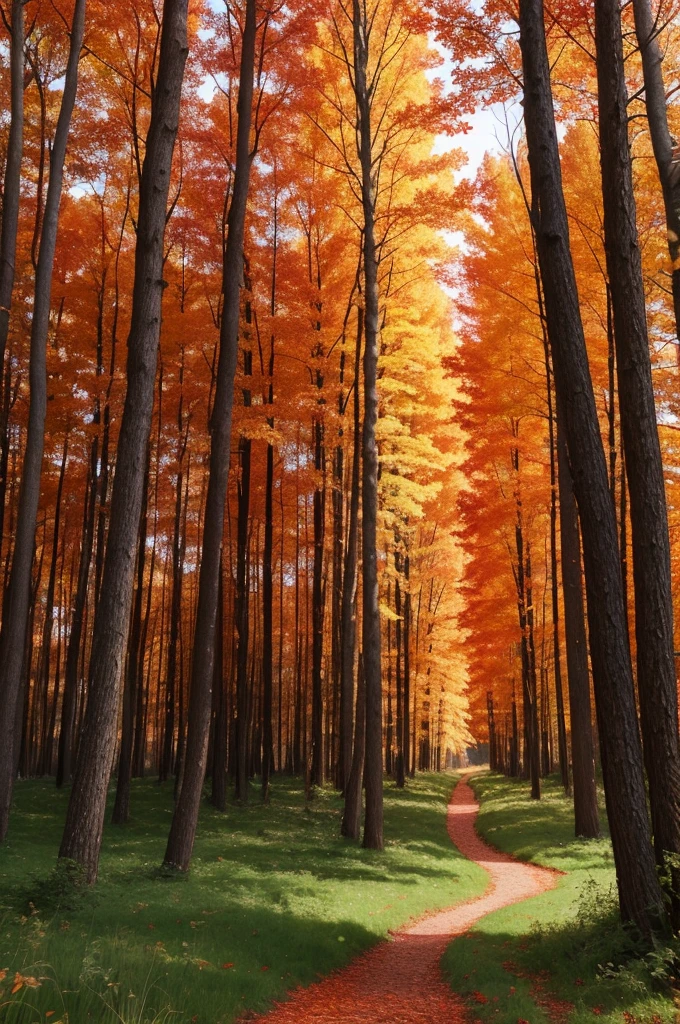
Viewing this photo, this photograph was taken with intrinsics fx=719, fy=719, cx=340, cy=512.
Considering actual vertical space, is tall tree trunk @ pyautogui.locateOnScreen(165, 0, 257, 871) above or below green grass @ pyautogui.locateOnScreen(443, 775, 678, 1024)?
above

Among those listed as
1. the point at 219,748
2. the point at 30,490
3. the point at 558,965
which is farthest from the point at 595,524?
the point at 219,748

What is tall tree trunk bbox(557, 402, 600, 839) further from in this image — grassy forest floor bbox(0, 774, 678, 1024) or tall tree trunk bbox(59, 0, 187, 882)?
tall tree trunk bbox(59, 0, 187, 882)

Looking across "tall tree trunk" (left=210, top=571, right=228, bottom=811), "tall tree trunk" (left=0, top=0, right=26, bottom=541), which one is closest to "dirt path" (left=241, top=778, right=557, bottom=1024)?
"tall tree trunk" (left=210, top=571, right=228, bottom=811)

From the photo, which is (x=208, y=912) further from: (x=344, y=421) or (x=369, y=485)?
(x=344, y=421)

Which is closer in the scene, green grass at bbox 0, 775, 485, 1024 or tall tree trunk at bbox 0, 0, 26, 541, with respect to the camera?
green grass at bbox 0, 775, 485, 1024

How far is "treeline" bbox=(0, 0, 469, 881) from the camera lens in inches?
361

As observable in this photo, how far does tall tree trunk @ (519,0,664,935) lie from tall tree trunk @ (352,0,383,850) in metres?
6.32

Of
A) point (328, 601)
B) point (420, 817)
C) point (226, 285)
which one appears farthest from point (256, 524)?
point (226, 285)

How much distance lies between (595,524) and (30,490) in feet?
26.9

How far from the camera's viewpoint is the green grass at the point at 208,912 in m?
4.46

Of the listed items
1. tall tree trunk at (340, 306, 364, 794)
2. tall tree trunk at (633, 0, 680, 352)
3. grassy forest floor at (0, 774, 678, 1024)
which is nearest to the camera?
grassy forest floor at (0, 774, 678, 1024)

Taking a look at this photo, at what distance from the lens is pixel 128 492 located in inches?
309

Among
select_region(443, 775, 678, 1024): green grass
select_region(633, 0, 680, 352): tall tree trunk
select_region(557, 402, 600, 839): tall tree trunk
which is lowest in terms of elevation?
select_region(443, 775, 678, 1024): green grass

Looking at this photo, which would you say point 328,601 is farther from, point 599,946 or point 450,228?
point 599,946
